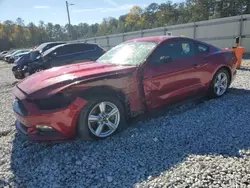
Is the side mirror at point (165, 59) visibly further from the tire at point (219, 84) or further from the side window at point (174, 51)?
the tire at point (219, 84)

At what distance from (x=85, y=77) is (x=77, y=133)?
0.83 metres

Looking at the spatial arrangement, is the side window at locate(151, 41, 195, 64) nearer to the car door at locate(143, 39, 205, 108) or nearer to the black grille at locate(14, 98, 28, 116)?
the car door at locate(143, 39, 205, 108)

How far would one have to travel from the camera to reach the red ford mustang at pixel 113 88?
9.78ft

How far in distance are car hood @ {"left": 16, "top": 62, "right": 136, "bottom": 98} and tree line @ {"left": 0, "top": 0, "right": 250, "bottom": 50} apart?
32.4m

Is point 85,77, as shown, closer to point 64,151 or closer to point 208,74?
point 64,151

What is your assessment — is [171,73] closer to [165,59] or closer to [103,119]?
[165,59]

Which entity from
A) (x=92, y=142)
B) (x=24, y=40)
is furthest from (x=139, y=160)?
(x=24, y=40)

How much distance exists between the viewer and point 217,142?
9.91ft

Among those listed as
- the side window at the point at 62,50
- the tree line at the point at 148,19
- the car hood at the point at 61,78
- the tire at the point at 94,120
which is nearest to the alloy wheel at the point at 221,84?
the car hood at the point at 61,78

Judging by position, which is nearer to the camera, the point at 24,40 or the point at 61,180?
the point at 61,180

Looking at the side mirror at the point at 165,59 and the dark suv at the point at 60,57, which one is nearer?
the side mirror at the point at 165,59

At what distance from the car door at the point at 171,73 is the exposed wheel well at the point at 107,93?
0.40 m

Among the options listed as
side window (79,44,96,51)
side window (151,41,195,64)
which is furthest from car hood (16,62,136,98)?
side window (79,44,96,51)

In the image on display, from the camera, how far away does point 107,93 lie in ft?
10.7
